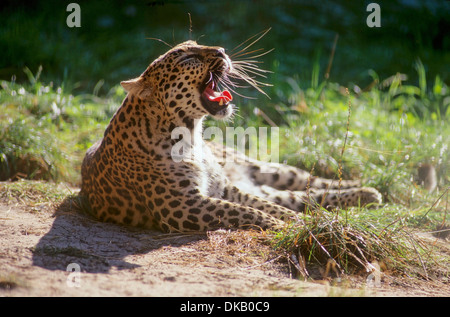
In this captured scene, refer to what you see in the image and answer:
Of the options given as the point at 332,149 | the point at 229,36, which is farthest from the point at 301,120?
the point at 229,36

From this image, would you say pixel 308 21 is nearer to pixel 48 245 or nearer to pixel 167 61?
pixel 167 61

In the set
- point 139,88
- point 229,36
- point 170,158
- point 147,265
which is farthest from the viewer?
point 229,36

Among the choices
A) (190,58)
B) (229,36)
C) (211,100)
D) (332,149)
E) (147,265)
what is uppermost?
(229,36)

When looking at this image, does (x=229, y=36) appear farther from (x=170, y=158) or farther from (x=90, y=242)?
Answer: (x=90, y=242)

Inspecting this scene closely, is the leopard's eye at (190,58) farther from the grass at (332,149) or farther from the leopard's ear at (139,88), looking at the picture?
the grass at (332,149)

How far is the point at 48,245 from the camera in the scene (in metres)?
5.13

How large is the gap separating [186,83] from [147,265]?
207 cm

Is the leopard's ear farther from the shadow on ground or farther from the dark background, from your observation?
the dark background

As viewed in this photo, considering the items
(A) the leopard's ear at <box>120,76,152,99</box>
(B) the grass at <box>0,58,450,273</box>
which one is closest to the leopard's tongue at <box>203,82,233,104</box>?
(A) the leopard's ear at <box>120,76,152,99</box>

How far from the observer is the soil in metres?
4.27

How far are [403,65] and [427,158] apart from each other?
15.9ft

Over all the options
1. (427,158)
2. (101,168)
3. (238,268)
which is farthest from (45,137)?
(427,158)

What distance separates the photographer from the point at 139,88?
6.05 meters

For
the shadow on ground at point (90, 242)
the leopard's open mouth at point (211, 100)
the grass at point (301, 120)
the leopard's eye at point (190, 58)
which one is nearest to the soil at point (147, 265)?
the shadow on ground at point (90, 242)
